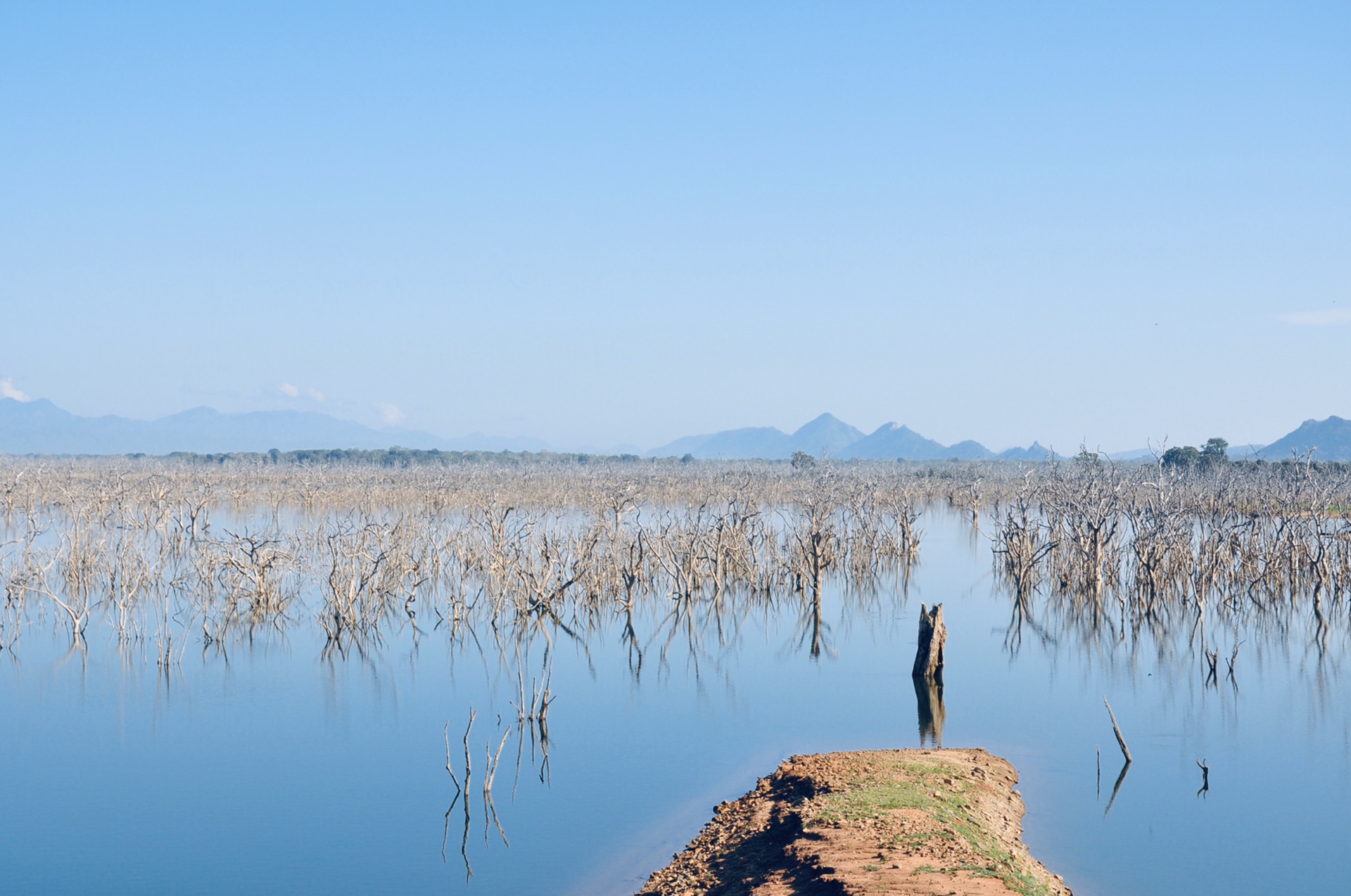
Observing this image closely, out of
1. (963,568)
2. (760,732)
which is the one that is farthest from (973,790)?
(963,568)

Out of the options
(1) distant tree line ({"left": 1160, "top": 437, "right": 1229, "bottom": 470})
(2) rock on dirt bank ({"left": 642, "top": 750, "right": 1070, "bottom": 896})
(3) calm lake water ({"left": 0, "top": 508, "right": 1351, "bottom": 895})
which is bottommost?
(3) calm lake water ({"left": 0, "top": 508, "right": 1351, "bottom": 895})

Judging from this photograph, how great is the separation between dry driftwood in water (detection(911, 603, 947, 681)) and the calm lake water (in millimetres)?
379

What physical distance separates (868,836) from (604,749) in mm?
5100

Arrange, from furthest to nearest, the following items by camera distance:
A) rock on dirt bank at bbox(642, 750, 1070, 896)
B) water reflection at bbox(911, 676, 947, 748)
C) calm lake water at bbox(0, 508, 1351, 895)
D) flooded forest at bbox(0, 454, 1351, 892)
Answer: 1. water reflection at bbox(911, 676, 947, 748)
2. flooded forest at bbox(0, 454, 1351, 892)
3. calm lake water at bbox(0, 508, 1351, 895)
4. rock on dirt bank at bbox(642, 750, 1070, 896)

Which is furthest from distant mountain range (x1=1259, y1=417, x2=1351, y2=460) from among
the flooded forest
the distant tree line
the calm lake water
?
the calm lake water

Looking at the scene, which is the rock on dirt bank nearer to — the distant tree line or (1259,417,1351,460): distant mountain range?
the distant tree line

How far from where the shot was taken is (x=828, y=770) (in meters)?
10.0

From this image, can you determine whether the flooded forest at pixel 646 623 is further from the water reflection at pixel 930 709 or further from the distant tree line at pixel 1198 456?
the distant tree line at pixel 1198 456

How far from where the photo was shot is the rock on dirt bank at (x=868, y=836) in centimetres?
714

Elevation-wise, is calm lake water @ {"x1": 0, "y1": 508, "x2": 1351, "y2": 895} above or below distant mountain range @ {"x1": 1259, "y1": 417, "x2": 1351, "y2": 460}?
below

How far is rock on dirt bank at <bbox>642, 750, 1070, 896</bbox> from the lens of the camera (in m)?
7.14

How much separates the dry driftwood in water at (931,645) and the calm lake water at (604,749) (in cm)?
38

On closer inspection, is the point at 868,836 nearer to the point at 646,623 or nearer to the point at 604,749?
the point at 604,749

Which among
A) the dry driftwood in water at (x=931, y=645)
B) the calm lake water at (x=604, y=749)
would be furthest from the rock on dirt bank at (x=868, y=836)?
the dry driftwood in water at (x=931, y=645)
